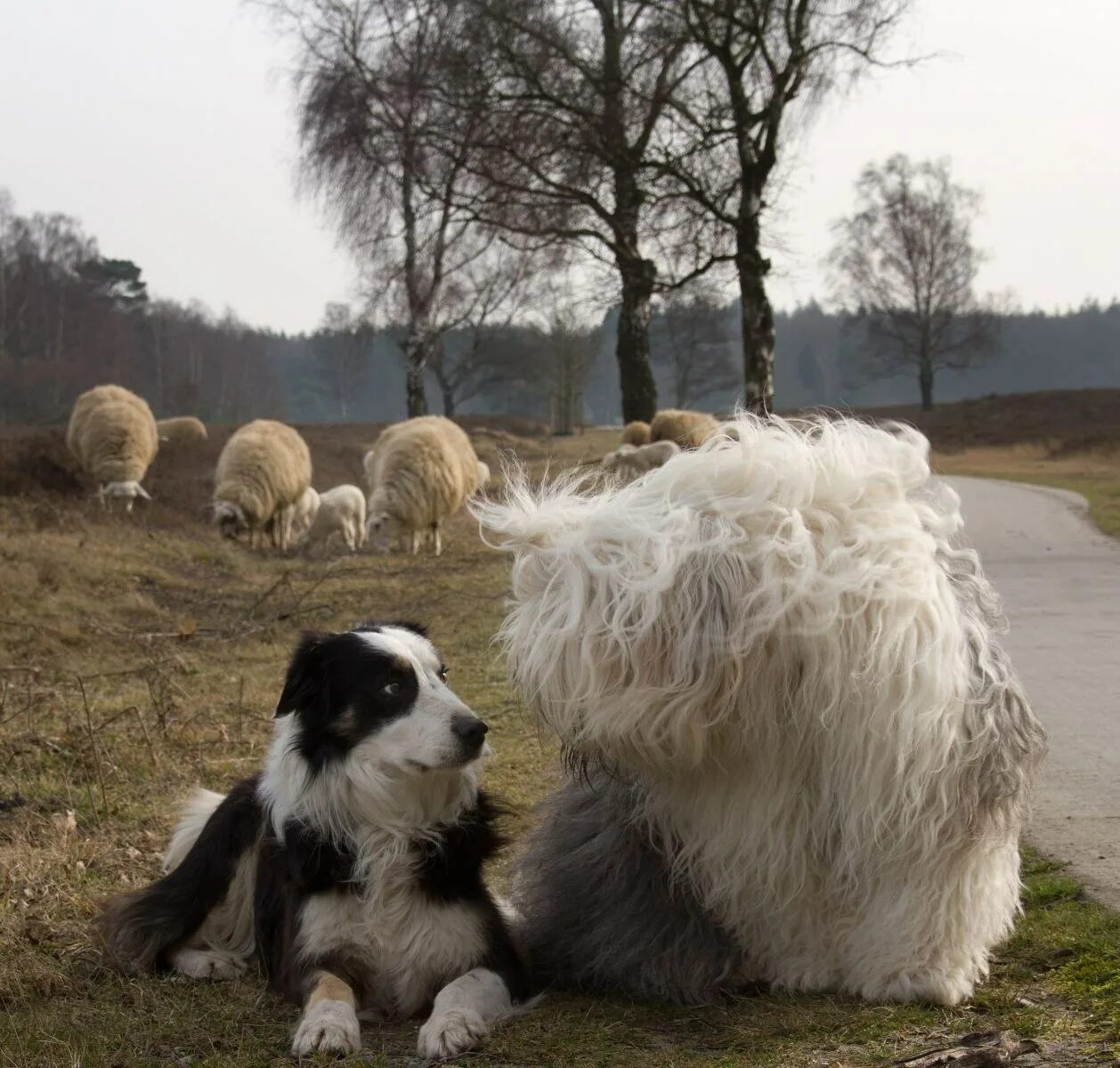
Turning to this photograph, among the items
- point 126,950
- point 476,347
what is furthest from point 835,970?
point 476,347

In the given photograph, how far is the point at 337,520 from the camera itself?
2002cm

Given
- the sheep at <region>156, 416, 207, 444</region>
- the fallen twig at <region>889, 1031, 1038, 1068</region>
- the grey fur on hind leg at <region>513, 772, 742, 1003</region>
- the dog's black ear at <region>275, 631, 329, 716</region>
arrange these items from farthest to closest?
the sheep at <region>156, 416, 207, 444</region> < the dog's black ear at <region>275, 631, 329, 716</region> < the grey fur on hind leg at <region>513, 772, 742, 1003</region> < the fallen twig at <region>889, 1031, 1038, 1068</region>

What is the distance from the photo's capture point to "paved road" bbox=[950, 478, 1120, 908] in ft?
15.0

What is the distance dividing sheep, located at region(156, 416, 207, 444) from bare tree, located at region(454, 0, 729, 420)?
14486 mm

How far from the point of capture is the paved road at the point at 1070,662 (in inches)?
180

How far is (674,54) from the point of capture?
55.2 feet

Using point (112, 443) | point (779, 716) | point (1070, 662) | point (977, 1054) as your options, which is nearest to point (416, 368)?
point (112, 443)

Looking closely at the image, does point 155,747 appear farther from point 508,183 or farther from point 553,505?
point 508,183

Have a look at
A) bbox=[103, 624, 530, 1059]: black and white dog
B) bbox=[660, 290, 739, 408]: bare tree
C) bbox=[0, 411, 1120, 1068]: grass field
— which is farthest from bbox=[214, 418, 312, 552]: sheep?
bbox=[660, 290, 739, 408]: bare tree

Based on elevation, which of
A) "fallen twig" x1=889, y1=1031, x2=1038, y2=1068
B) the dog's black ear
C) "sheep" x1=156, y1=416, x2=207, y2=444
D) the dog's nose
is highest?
"sheep" x1=156, y1=416, x2=207, y2=444

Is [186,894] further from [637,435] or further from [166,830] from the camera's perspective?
[637,435]

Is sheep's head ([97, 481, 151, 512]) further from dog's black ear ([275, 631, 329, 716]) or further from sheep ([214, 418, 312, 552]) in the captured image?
dog's black ear ([275, 631, 329, 716])

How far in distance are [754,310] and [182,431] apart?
1876 centimetres

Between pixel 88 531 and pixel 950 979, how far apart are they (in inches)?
494
